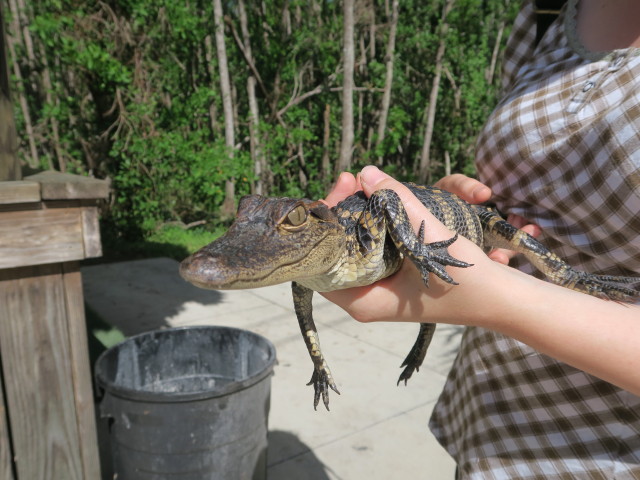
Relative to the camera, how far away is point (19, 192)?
77.1 inches

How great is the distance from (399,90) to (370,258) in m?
11.0

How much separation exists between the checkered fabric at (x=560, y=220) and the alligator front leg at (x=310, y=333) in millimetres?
508

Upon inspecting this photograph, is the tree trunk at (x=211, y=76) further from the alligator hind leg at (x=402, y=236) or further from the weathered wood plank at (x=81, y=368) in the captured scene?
the alligator hind leg at (x=402, y=236)

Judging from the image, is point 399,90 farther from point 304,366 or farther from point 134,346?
point 134,346

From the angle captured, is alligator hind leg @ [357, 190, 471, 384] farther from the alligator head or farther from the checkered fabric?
the checkered fabric

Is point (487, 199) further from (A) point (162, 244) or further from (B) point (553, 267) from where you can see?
(A) point (162, 244)

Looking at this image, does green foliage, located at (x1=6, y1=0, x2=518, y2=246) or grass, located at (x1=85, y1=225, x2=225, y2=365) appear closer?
green foliage, located at (x1=6, y1=0, x2=518, y2=246)

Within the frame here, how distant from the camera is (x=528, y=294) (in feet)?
3.79

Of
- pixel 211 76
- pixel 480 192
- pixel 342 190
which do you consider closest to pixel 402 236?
pixel 342 190

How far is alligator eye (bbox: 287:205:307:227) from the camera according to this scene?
4.22 feet

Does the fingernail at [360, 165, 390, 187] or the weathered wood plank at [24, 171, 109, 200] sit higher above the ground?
the fingernail at [360, 165, 390, 187]

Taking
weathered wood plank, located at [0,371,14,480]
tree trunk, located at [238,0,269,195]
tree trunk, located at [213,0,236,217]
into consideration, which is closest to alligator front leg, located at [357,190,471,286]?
weathered wood plank, located at [0,371,14,480]

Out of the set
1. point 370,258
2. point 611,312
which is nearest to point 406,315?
point 370,258

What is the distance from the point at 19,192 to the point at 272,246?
1.37 metres
